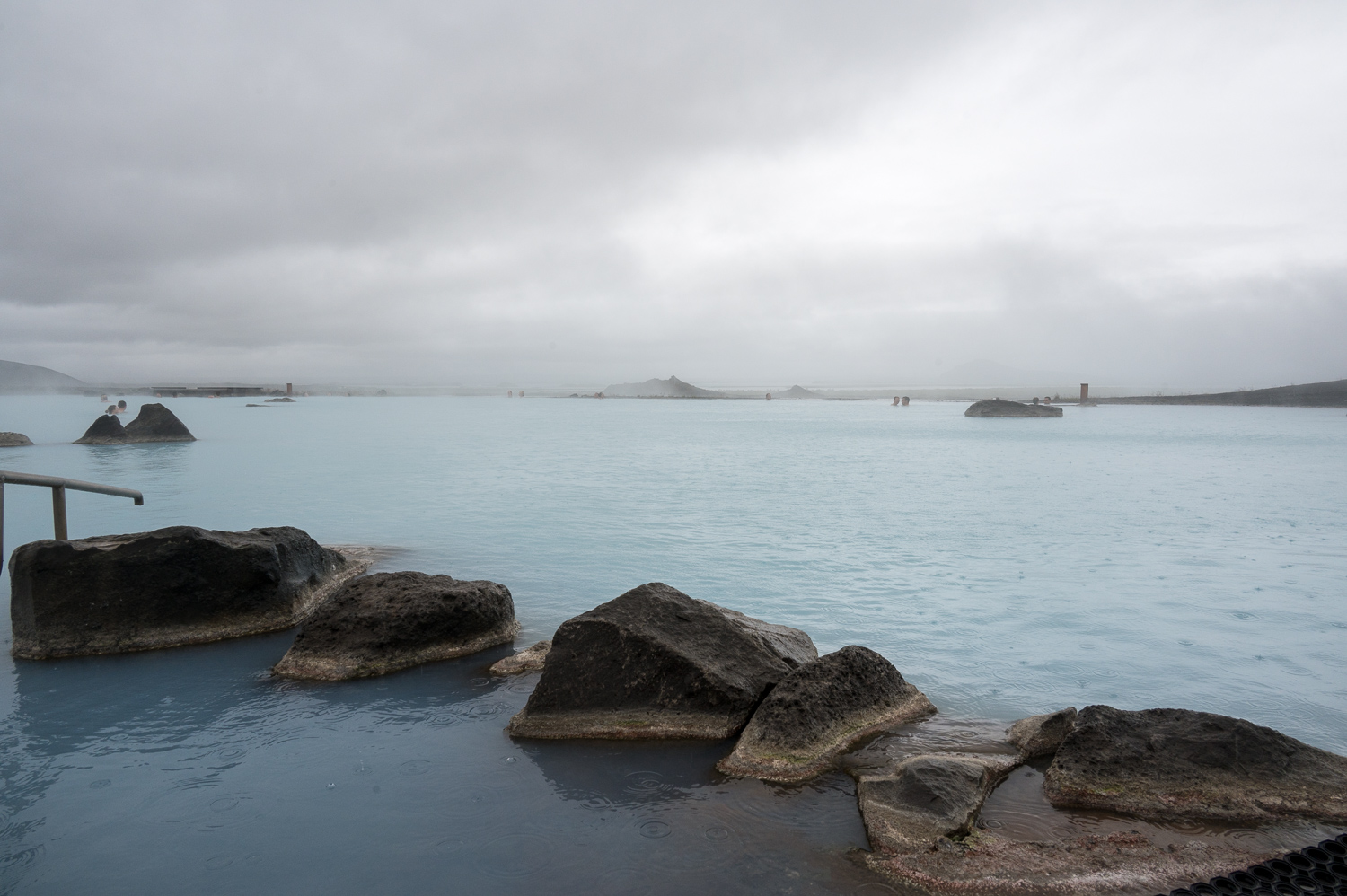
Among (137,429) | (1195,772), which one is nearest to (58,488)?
(1195,772)

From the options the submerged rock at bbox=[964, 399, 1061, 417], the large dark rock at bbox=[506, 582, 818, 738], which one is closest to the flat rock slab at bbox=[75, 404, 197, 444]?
the large dark rock at bbox=[506, 582, 818, 738]

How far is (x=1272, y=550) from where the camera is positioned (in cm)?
1418

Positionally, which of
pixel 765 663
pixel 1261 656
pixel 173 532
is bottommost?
pixel 1261 656

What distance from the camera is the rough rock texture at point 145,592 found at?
7711 millimetres

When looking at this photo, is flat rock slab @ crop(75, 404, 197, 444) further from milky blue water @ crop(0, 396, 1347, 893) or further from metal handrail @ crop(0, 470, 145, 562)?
metal handrail @ crop(0, 470, 145, 562)

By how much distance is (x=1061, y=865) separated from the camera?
4152 millimetres

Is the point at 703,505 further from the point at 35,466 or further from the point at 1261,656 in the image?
the point at 35,466

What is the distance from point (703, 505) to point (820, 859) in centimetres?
1546

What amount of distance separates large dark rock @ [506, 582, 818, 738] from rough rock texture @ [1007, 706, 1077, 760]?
184cm

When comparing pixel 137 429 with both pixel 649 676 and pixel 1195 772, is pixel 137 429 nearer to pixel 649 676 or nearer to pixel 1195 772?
pixel 649 676

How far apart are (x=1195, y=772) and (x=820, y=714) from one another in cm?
243

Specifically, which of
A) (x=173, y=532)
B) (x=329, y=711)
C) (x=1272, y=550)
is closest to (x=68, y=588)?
(x=173, y=532)

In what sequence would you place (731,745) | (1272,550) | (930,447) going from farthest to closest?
(930,447), (1272,550), (731,745)

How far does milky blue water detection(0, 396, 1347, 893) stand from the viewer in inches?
176
